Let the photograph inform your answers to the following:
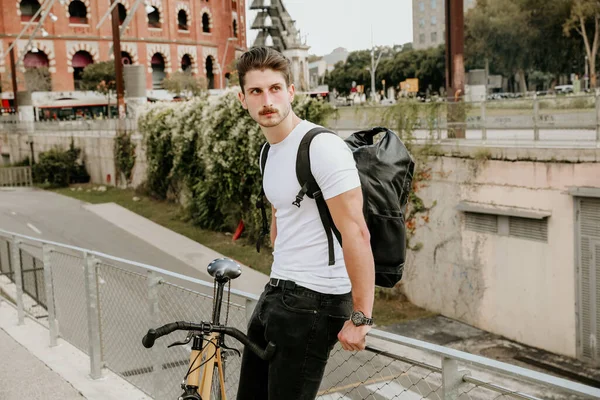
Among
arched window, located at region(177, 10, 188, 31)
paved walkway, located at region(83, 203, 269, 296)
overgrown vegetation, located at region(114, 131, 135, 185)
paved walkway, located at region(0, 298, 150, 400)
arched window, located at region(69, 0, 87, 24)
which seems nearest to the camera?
paved walkway, located at region(0, 298, 150, 400)

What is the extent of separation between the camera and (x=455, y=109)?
15328 mm

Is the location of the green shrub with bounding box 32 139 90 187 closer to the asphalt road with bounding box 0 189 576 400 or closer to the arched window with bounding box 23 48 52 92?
the asphalt road with bounding box 0 189 576 400

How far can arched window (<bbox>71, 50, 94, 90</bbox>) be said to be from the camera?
65.8 meters

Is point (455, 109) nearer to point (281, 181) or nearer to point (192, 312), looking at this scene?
point (192, 312)

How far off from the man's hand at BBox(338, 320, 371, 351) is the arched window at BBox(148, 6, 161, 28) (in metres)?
69.5

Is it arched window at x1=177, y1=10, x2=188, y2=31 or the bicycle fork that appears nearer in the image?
the bicycle fork

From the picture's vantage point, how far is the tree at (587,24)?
48.1 meters

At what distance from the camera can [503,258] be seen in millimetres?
13898

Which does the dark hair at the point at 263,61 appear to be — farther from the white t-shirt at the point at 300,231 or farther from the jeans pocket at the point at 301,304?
the jeans pocket at the point at 301,304

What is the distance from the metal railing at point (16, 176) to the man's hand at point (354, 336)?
117 ft

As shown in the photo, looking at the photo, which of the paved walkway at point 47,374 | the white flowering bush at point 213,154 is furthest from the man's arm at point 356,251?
the white flowering bush at point 213,154

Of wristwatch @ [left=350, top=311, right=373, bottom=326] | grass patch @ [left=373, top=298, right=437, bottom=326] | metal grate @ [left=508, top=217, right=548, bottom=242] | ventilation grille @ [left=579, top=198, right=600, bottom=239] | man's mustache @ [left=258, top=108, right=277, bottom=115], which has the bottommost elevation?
grass patch @ [left=373, top=298, right=437, bottom=326]

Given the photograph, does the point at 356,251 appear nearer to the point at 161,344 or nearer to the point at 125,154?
the point at 161,344

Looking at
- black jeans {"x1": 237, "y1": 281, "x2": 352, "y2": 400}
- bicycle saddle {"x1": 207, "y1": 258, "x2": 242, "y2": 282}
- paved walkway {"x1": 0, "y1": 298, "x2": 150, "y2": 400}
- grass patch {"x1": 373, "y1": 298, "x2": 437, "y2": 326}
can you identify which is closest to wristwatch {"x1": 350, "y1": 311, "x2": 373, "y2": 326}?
black jeans {"x1": 237, "y1": 281, "x2": 352, "y2": 400}
